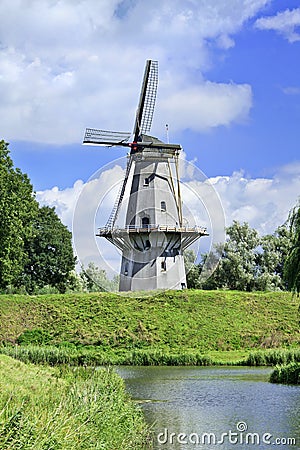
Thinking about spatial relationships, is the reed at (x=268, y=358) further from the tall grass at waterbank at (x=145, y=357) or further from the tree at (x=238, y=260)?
the tree at (x=238, y=260)

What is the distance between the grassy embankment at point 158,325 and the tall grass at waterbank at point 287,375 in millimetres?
9427

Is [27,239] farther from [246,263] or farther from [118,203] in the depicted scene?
[246,263]

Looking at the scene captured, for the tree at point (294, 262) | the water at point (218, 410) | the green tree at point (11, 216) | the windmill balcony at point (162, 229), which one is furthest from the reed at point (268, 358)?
the green tree at point (11, 216)

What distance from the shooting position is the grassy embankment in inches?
1492

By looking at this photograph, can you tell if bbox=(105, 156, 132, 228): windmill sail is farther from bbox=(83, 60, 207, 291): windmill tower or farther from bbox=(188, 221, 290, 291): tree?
bbox=(188, 221, 290, 291): tree

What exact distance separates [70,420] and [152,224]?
38229mm

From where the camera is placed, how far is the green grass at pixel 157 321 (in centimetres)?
4025

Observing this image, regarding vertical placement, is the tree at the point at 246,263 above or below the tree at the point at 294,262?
above

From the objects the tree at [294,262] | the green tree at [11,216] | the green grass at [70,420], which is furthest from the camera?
the green tree at [11,216]

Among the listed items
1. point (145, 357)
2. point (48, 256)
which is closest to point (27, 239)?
point (48, 256)

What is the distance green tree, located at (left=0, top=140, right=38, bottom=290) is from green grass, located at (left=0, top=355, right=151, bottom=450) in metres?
26.8

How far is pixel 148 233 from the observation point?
4603 cm

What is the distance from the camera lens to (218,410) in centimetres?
1700

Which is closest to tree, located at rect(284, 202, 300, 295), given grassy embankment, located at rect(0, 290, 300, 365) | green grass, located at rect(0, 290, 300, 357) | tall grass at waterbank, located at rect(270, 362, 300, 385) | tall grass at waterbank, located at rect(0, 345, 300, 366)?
tall grass at waterbank, located at rect(270, 362, 300, 385)
